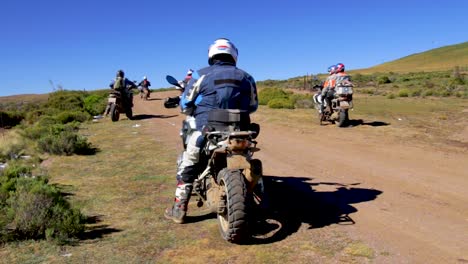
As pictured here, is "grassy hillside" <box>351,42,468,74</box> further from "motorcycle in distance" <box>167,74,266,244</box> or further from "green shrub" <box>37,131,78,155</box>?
"motorcycle in distance" <box>167,74,266,244</box>

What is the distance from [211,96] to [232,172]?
1045mm

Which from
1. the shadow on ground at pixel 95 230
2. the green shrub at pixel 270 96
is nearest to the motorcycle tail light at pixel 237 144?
the shadow on ground at pixel 95 230

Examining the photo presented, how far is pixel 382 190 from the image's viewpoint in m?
7.04

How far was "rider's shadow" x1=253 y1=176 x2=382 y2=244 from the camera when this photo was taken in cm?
537

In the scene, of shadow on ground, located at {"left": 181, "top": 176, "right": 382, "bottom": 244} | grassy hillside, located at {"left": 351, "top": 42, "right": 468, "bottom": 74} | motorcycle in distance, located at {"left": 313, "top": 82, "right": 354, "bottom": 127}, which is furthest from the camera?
grassy hillside, located at {"left": 351, "top": 42, "right": 468, "bottom": 74}

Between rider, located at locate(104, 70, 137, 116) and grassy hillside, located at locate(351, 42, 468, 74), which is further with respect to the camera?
grassy hillside, located at locate(351, 42, 468, 74)

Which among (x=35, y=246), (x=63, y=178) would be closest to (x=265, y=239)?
(x=35, y=246)

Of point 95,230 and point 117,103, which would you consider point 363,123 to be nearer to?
point 117,103

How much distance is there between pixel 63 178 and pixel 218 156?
4.32m

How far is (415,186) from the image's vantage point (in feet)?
23.7

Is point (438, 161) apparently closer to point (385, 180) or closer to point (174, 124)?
point (385, 180)

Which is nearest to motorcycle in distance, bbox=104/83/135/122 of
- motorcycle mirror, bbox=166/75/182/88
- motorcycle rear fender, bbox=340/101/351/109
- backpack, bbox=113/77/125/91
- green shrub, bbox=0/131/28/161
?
backpack, bbox=113/77/125/91

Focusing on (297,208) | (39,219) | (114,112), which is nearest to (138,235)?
(39,219)

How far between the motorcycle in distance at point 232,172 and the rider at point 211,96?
16 cm
